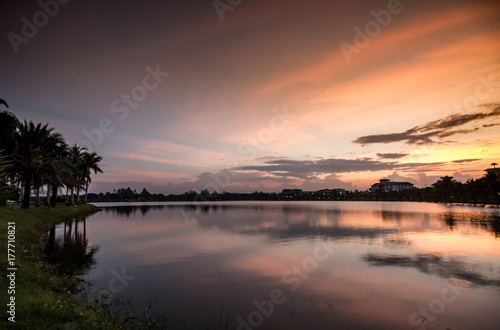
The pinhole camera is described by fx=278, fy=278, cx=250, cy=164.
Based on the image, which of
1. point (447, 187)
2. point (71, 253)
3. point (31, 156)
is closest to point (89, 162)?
point (31, 156)

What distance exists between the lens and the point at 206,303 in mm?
15125

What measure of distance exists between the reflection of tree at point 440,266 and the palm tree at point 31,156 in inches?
1923

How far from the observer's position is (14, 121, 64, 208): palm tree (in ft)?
147

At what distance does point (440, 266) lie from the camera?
71.3ft

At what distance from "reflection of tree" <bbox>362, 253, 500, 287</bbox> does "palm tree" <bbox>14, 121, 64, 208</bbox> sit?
48839 mm

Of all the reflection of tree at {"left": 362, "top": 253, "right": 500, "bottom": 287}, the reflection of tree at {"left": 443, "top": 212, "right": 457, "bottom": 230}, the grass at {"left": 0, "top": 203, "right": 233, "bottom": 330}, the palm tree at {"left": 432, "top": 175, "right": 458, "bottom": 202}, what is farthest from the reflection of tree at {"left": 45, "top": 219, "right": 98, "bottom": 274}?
the palm tree at {"left": 432, "top": 175, "right": 458, "bottom": 202}

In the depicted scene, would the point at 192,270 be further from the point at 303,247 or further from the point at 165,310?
the point at 303,247

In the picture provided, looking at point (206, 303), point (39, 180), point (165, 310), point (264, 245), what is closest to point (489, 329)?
point (206, 303)

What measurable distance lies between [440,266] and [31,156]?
5736 cm

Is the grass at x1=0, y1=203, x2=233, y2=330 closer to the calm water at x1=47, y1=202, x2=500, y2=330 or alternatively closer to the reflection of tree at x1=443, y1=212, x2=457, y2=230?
the calm water at x1=47, y1=202, x2=500, y2=330

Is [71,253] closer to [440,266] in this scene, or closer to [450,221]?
[440,266]

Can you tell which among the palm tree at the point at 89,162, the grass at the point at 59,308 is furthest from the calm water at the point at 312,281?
the palm tree at the point at 89,162

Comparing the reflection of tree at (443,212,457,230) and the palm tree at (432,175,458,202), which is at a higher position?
the palm tree at (432,175,458,202)

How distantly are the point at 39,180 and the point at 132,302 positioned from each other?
46.0m
